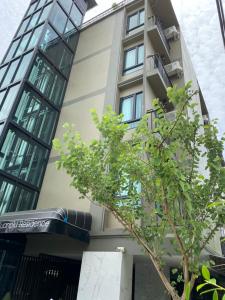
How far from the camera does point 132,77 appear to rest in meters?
11.3

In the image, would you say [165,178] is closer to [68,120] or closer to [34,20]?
[68,120]

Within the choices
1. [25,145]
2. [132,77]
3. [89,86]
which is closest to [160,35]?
[132,77]

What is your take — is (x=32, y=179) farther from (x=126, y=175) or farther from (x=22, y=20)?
(x=22, y=20)

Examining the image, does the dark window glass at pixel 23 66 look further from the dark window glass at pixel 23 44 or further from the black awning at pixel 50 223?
the black awning at pixel 50 223

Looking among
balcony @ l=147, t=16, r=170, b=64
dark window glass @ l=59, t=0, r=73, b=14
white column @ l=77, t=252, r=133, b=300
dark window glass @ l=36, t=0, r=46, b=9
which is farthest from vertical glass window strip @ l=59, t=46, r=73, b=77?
white column @ l=77, t=252, r=133, b=300

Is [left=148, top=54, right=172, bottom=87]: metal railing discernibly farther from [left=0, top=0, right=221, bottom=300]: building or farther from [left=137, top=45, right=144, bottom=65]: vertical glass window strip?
[left=137, top=45, right=144, bottom=65]: vertical glass window strip

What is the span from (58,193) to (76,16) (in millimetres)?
11447

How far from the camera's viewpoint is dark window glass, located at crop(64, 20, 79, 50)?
48.8 feet

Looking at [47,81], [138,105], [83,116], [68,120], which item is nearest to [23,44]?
[47,81]

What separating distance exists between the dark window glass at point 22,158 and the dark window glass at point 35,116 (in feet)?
1.85

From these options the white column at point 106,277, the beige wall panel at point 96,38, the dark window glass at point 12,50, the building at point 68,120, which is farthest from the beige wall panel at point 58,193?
the beige wall panel at point 96,38

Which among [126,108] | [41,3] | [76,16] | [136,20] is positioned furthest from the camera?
[76,16]

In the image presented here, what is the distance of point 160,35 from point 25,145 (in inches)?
316

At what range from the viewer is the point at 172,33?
14734 millimetres
